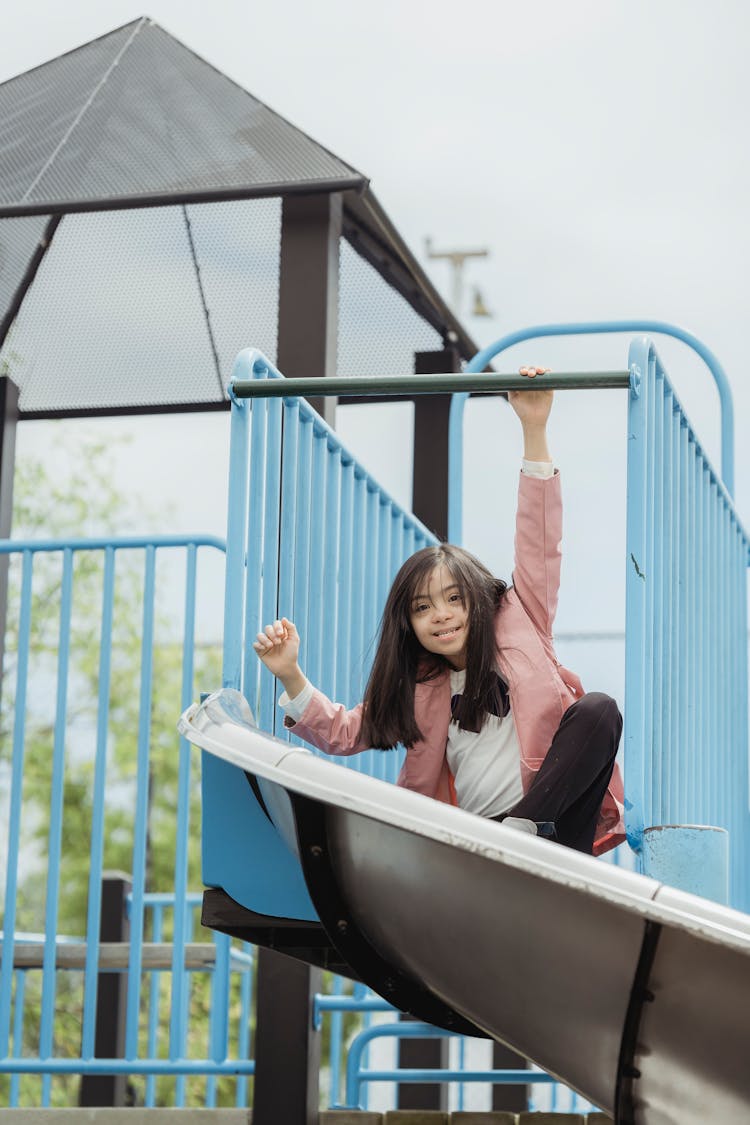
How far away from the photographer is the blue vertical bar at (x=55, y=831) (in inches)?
158

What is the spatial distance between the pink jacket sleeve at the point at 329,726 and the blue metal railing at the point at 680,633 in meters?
0.63

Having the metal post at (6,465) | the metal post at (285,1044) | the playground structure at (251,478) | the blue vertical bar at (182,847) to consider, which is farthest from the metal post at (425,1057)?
the metal post at (6,465)

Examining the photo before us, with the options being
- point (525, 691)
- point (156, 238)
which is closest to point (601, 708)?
point (525, 691)

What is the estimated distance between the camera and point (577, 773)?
301 centimetres

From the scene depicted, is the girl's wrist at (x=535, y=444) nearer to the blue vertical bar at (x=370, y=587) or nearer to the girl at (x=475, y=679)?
the girl at (x=475, y=679)

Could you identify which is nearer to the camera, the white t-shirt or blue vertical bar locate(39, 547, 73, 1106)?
the white t-shirt

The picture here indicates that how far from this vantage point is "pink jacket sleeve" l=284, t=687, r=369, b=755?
3.21 metres

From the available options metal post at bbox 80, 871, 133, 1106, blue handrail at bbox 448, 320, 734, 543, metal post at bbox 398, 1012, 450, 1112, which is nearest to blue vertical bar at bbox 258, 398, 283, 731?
blue handrail at bbox 448, 320, 734, 543

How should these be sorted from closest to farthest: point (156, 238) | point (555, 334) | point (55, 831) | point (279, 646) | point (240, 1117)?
point (279, 646)
point (240, 1117)
point (55, 831)
point (555, 334)
point (156, 238)

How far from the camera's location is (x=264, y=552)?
3.22 m

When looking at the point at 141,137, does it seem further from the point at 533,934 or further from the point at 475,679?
the point at 533,934

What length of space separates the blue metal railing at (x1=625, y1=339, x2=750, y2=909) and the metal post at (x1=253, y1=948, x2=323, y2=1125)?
1121mm

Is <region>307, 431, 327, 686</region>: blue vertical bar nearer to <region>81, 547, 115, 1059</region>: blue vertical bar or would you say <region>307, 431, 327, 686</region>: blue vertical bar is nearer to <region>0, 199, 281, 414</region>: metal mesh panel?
<region>81, 547, 115, 1059</region>: blue vertical bar

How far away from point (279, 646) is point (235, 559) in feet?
0.62
